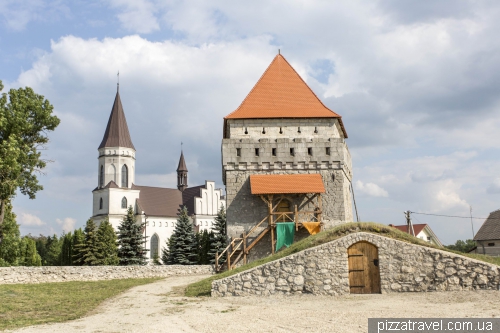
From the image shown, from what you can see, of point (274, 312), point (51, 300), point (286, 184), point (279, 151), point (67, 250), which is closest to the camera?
point (274, 312)

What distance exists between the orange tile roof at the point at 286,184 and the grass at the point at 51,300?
26.6 feet

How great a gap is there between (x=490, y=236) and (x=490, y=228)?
1.05 m

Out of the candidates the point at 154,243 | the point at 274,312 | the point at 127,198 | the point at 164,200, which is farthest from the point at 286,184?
the point at 164,200

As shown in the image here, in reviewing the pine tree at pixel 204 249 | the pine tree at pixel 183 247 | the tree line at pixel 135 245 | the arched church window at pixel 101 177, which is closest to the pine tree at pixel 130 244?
the tree line at pixel 135 245

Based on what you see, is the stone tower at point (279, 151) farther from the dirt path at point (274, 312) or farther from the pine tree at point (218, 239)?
the dirt path at point (274, 312)

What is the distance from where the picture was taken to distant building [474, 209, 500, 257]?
1473 inches

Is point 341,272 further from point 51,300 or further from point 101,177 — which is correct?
point 101,177

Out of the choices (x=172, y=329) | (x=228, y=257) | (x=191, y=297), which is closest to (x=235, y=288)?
(x=191, y=297)

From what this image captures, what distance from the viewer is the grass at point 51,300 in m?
11.9

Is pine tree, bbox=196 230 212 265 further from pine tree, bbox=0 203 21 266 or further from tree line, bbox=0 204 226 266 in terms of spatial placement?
pine tree, bbox=0 203 21 266

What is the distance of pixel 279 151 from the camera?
27.1 m

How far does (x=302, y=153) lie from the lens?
2714 cm

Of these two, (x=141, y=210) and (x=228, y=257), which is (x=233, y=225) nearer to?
(x=228, y=257)

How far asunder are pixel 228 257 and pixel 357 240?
11615 millimetres
